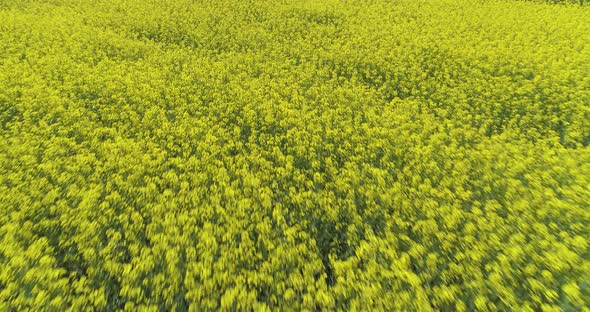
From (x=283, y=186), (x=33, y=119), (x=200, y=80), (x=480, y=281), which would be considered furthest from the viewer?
(x=200, y=80)

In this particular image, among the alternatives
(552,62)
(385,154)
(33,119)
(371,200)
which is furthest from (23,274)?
(552,62)

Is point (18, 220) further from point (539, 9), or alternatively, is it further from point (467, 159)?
point (539, 9)

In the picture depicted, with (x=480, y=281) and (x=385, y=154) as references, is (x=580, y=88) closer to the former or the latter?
(x=385, y=154)

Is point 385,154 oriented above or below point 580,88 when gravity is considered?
below

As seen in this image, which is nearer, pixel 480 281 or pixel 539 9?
pixel 480 281

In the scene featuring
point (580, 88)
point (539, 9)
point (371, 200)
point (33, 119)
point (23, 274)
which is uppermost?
point (539, 9)

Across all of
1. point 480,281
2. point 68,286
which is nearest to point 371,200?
point 480,281

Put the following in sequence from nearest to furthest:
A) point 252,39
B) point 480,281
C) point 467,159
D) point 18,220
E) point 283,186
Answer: point 480,281 < point 18,220 < point 283,186 < point 467,159 < point 252,39
